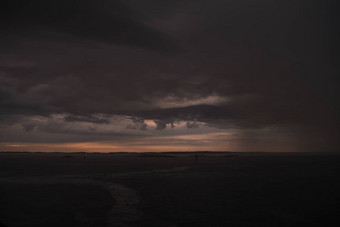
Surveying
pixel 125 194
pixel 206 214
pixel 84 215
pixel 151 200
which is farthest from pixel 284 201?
pixel 84 215

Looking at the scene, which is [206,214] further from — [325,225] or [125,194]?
[125,194]

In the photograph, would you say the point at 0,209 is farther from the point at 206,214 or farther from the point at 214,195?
the point at 214,195

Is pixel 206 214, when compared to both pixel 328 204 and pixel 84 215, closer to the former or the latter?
pixel 84 215

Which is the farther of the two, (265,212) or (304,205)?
(304,205)

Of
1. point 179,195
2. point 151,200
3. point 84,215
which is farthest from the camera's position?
point 179,195

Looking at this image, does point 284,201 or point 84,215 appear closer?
point 84,215

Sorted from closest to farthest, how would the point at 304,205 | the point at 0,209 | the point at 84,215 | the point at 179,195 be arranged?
the point at 84,215 → the point at 0,209 → the point at 304,205 → the point at 179,195

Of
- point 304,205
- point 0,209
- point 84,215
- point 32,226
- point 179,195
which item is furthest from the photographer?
point 179,195

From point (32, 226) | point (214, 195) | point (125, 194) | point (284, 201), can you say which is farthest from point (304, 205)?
point (32, 226)
